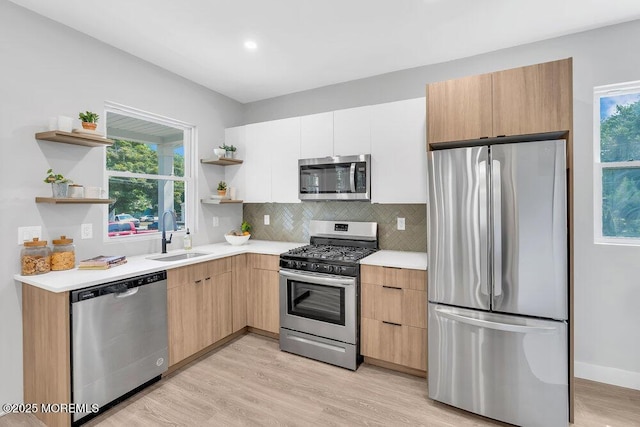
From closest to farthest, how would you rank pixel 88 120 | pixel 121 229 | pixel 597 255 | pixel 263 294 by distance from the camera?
pixel 88 120 → pixel 597 255 → pixel 121 229 → pixel 263 294

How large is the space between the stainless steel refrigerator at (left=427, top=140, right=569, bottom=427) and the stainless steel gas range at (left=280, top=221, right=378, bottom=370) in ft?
2.32

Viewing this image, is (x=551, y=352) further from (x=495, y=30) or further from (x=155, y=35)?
(x=155, y=35)

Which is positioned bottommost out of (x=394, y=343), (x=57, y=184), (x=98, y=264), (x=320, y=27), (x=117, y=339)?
(x=394, y=343)

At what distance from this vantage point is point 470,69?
113 inches

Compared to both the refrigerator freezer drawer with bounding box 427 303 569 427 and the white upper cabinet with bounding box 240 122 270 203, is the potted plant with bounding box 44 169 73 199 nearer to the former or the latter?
the white upper cabinet with bounding box 240 122 270 203

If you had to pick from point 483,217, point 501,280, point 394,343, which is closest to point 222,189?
point 394,343

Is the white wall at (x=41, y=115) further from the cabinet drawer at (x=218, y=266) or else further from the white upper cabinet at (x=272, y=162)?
the white upper cabinet at (x=272, y=162)

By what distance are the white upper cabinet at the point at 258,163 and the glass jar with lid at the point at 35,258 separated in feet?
6.37

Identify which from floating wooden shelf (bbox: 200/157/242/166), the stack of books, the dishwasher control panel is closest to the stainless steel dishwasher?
the dishwasher control panel

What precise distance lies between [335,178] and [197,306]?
1.79 m

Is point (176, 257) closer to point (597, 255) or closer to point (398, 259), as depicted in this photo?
point (398, 259)

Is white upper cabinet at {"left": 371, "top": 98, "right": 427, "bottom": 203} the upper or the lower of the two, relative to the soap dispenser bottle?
upper

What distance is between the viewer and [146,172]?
3.13 metres

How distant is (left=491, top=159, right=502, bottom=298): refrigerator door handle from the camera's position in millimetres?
1994
